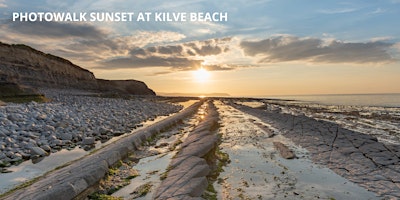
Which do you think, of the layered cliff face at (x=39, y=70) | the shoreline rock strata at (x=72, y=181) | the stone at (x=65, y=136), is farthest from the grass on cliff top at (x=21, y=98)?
the shoreline rock strata at (x=72, y=181)

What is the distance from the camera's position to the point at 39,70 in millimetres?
54281

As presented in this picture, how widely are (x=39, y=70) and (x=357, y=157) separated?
194 ft

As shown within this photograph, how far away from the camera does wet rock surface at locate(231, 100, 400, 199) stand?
694cm

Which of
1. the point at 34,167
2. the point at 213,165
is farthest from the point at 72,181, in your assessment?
the point at 213,165

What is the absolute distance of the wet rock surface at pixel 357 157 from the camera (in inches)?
273

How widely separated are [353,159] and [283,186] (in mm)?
3905

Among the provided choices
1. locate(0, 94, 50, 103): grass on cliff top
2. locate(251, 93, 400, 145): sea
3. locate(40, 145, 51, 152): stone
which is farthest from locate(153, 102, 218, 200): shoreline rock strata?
locate(0, 94, 50, 103): grass on cliff top

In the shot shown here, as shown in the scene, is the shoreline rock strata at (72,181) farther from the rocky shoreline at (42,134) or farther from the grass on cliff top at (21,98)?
the grass on cliff top at (21,98)

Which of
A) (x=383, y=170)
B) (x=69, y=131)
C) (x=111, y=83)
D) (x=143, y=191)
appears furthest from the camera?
(x=111, y=83)

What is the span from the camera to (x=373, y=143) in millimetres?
10516

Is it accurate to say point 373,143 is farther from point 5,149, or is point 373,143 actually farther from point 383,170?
point 5,149

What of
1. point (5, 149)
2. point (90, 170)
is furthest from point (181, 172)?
point (5, 149)

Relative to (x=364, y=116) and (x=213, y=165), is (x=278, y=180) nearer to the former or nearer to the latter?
(x=213, y=165)

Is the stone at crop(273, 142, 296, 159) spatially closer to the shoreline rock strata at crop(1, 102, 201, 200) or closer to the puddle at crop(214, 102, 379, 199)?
the puddle at crop(214, 102, 379, 199)
